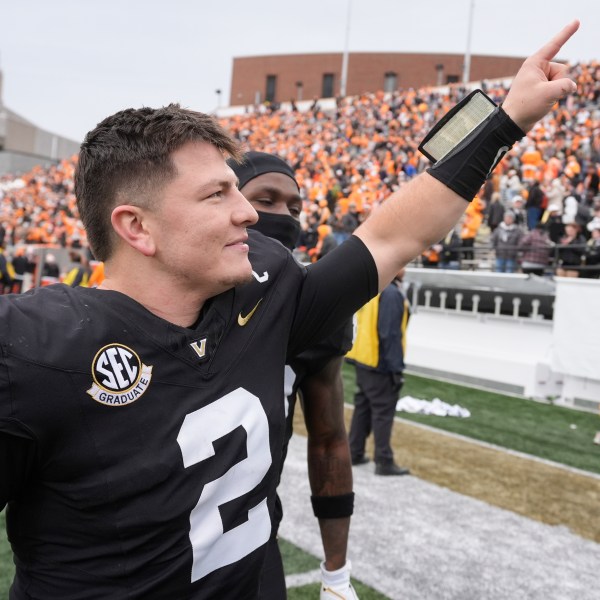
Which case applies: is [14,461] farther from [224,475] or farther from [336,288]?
[336,288]

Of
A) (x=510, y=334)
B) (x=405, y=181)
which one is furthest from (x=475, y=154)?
(x=405, y=181)

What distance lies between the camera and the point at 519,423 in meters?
8.59

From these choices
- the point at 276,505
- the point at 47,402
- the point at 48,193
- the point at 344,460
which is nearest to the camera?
the point at 47,402

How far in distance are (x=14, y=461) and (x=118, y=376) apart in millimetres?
221

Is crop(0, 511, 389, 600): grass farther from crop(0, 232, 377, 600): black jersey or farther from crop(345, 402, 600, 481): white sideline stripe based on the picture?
crop(345, 402, 600, 481): white sideline stripe

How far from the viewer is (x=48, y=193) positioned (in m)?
31.8

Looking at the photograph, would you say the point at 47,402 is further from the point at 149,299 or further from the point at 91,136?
the point at 91,136

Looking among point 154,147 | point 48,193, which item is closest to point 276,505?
point 154,147

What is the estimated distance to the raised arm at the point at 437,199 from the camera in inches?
60.0

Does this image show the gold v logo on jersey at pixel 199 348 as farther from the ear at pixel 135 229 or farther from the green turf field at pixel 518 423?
the green turf field at pixel 518 423

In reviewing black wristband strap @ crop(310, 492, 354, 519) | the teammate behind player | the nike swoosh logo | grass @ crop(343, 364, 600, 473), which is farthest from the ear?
grass @ crop(343, 364, 600, 473)

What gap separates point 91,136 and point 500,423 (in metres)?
7.76

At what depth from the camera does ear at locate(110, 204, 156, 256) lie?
143 cm

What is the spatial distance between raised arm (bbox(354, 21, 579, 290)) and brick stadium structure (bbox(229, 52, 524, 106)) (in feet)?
146
